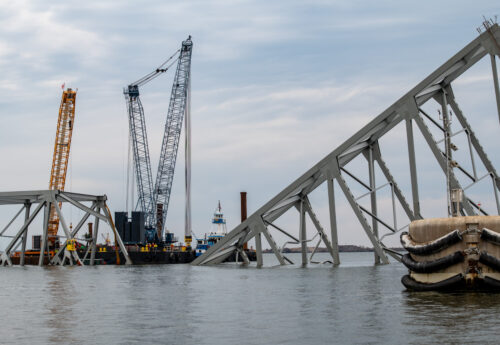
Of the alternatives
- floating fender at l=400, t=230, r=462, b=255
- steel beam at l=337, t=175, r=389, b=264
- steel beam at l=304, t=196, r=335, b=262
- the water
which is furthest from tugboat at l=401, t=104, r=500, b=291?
steel beam at l=304, t=196, r=335, b=262

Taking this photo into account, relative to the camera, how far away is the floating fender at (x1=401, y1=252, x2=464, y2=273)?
2902cm

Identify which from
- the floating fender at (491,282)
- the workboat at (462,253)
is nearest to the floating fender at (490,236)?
the workboat at (462,253)

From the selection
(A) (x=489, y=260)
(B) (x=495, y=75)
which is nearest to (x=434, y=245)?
(A) (x=489, y=260)

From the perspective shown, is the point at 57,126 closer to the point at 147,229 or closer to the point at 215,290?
the point at 147,229

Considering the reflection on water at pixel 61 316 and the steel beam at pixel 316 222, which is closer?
the reflection on water at pixel 61 316

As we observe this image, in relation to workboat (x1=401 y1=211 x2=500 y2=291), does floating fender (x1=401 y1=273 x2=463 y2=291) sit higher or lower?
lower

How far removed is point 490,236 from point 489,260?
3.23 ft

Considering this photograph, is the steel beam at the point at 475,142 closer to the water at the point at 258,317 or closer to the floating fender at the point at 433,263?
the water at the point at 258,317

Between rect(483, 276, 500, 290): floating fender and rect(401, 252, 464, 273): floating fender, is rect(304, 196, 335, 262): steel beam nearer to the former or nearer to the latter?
rect(401, 252, 464, 273): floating fender

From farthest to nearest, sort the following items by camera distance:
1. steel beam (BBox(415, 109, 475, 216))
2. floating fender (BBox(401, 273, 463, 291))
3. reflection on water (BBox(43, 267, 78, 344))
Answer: steel beam (BBox(415, 109, 475, 216)), floating fender (BBox(401, 273, 463, 291)), reflection on water (BBox(43, 267, 78, 344))

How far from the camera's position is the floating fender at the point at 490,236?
2831cm

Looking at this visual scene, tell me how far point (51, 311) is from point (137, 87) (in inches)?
5022

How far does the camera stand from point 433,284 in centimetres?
3055

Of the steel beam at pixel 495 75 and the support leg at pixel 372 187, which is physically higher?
the steel beam at pixel 495 75
